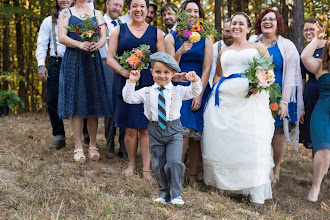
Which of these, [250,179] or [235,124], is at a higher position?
[235,124]

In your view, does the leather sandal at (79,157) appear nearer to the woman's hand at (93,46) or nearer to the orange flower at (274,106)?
the woman's hand at (93,46)

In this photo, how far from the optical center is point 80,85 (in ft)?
18.5

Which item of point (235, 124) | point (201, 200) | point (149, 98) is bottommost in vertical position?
point (201, 200)

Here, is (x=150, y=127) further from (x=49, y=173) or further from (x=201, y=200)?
(x=49, y=173)

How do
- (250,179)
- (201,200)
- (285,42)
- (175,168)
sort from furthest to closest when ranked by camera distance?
(285,42)
(250,179)
(201,200)
(175,168)

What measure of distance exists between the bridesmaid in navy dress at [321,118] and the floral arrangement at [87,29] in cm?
294

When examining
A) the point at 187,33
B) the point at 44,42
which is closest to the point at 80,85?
the point at 44,42

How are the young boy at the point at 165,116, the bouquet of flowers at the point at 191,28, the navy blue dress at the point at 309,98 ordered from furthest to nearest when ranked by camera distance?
the navy blue dress at the point at 309,98
the bouquet of flowers at the point at 191,28
the young boy at the point at 165,116

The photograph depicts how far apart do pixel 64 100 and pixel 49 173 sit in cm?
120

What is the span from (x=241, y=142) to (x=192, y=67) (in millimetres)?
1239

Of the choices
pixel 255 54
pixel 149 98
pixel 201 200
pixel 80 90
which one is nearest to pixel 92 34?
pixel 80 90

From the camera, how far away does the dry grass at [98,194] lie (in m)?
3.83

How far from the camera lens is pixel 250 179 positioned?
4941mm

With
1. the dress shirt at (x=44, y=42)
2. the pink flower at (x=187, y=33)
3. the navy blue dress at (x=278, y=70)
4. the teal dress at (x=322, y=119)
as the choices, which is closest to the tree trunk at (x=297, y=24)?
the navy blue dress at (x=278, y=70)
